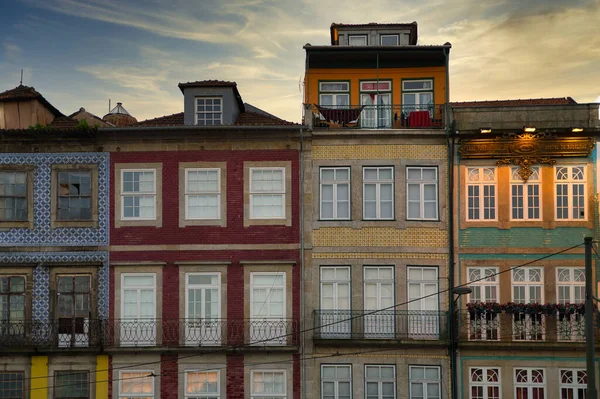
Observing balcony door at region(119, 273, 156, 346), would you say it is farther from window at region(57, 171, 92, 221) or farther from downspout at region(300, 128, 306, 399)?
downspout at region(300, 128, 306, 399)

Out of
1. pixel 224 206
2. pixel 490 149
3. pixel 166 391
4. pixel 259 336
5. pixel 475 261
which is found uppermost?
pixel 490 149

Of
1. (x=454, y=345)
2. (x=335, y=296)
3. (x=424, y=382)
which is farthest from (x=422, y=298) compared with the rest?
(x=335, y=296)

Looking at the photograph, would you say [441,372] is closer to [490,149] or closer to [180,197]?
[490,149]

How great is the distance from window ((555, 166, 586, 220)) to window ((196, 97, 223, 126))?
35.9ft

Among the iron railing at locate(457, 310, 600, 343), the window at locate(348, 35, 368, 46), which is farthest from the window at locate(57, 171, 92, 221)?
the iron railing at locate(457, 310, 600, 343)

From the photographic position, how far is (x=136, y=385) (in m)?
21.7

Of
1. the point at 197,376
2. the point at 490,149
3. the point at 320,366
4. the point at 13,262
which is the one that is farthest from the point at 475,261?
the point at 13,262

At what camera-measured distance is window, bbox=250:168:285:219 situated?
22.2 meters

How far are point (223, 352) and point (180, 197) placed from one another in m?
4.97

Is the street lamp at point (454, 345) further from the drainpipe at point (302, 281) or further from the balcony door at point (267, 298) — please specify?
the balcony door at point (267, 298)

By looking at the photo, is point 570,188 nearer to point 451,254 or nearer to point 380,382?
point 451,254

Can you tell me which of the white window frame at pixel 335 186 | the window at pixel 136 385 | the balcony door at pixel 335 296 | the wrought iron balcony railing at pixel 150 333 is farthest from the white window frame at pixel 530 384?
the window at pixel 136 385

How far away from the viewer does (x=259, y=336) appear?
21.6 m

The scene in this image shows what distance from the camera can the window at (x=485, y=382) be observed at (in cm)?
2134
